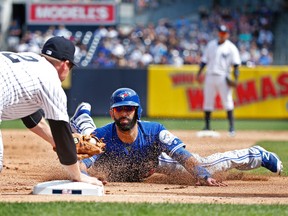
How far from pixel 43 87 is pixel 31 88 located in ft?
0.32

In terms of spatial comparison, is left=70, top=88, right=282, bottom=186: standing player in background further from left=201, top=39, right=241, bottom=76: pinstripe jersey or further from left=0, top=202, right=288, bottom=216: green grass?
left=201, top=39, right=241, bottom=76: pinstripe jersey

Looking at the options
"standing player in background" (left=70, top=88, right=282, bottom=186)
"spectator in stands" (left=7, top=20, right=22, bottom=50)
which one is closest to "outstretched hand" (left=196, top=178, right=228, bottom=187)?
"standing player in background" (left=70, top=88, right=282, bottom=186)

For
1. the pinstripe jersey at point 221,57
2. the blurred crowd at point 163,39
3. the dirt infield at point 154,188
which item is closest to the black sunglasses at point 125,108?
the dirt infield at point 154,188

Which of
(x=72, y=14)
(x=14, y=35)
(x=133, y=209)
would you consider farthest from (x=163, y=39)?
(x=133, y=209)

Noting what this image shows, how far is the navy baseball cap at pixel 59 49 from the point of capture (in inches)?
245

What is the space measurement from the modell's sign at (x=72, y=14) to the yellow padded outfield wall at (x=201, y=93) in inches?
229

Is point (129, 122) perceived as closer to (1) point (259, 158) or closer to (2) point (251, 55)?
(1) point (259, 158)

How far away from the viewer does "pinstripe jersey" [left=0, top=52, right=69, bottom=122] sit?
19.6 ft

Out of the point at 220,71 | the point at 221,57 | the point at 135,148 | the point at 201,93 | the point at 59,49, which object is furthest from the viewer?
the point at 201,93

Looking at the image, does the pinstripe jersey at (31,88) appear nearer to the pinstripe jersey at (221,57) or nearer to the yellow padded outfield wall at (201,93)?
the pinstripe jersey at (221,57)

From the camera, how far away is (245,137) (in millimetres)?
15680

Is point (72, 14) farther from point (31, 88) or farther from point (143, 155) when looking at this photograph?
point (31, 88)

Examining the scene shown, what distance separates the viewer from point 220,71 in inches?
626

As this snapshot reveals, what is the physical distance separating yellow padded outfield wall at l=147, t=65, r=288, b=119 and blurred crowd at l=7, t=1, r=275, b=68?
2.01 metres
